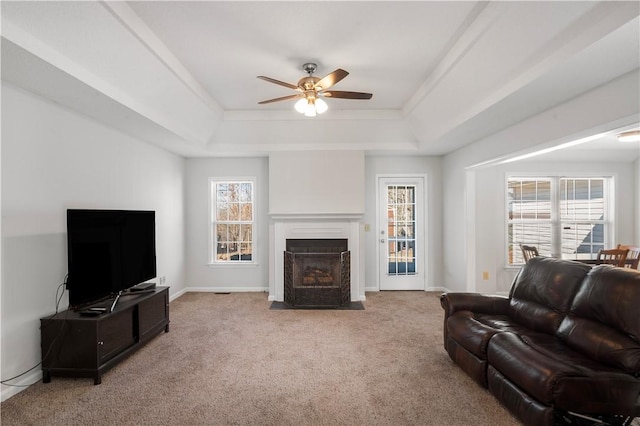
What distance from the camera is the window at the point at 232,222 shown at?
569 cm

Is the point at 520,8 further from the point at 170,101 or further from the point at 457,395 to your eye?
the point at 170,101

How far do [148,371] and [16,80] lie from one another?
262 centimetres

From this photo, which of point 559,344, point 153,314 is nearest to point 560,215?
point 559,344

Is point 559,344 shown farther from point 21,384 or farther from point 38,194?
point 38,194

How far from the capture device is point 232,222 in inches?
224

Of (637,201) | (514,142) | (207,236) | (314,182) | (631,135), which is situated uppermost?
(631,135)

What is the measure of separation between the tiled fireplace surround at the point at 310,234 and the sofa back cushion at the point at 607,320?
3.00 meters

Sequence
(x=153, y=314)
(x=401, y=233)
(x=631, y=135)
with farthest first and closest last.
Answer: (x=401, y=233)
(x=631, y=135)
(x=153, y=314)

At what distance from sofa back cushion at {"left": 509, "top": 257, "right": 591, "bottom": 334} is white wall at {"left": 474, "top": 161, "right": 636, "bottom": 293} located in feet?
6.60

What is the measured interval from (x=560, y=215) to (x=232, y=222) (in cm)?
583

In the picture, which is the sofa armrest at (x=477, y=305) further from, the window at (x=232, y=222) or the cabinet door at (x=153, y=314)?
the window at (x=232, y=222)

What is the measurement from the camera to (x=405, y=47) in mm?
2871

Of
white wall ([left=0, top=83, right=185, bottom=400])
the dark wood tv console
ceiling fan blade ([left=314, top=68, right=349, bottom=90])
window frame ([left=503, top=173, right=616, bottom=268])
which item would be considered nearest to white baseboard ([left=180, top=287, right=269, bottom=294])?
white wall ([left=0, top=83, right=185, bottom=400])

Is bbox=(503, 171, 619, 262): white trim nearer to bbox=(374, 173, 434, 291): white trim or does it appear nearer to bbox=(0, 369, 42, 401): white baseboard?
bbox=(374, 173, 434, 291): white trim
